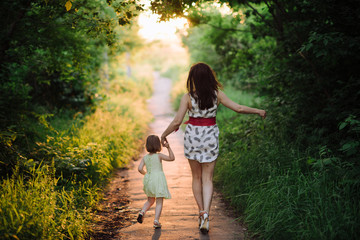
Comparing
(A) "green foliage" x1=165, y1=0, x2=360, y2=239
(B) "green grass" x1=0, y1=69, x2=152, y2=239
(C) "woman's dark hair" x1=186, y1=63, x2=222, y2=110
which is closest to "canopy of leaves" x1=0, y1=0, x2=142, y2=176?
(B) "green grass" x1=0, y1=69, x2=152, y2=239

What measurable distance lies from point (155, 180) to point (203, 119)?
3.30 ft

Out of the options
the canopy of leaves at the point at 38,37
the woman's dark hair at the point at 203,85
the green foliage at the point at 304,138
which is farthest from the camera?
the canopy of leaves at the point at 38,37

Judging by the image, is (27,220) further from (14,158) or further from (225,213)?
(225,213)

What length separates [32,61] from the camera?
20.6ft

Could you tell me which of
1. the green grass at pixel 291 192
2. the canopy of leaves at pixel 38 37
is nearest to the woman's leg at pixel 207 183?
the green grass at pixel 291 192

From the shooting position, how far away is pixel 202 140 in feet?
12.3

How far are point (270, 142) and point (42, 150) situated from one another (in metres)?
4.02

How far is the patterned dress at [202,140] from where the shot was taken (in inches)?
147

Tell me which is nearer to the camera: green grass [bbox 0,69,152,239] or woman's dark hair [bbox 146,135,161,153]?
green grass [bbox 0,69,152,239]

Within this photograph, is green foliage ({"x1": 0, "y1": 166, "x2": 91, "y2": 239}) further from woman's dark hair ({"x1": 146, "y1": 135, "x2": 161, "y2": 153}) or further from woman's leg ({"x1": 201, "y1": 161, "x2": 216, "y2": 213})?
woman's leg ({"x1": 201, "y1": 161, "x2": 216, "y2": 213})

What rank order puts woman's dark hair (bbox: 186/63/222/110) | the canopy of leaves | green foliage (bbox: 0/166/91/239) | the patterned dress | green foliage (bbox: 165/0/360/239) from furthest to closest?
the canopy of leaves < the patterned dress < woman's dark hair (bbox: 186/63/222/110) < green foliage (bbox: 165/0/360/239) < green foliage (bbox: 0/166/91/239)

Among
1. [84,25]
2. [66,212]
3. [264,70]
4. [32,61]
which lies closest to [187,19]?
[264,70]

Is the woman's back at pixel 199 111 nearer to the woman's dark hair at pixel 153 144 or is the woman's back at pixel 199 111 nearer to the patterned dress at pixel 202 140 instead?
the patterned dress at pixel 202 140

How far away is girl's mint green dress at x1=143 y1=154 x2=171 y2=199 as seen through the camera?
151 inches
